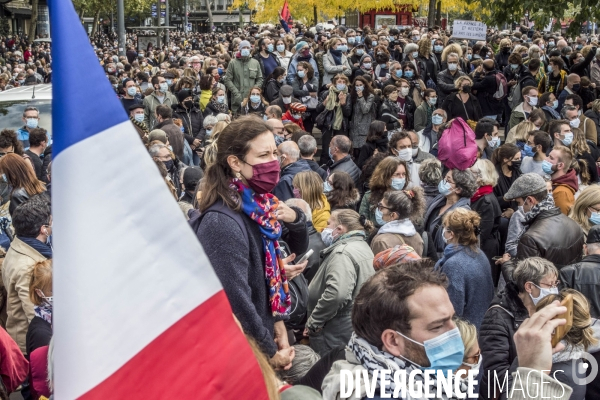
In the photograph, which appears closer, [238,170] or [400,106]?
[238,170]

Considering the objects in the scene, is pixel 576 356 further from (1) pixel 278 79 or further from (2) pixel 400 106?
(1) pixel 278 79

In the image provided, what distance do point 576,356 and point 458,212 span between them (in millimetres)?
1686

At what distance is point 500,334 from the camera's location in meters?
4.17

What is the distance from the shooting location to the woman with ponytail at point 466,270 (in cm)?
507

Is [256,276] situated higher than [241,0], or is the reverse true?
[241,0]

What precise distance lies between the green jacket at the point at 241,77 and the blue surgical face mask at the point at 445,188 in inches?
309

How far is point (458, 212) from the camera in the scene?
521 cm

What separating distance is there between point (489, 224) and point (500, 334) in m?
2.79

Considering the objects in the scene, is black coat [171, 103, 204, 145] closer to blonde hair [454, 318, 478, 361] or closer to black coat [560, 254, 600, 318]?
black coat [560, 254, 600, 318]

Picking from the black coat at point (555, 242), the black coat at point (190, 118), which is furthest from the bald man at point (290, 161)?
the black coat at point (190, 118)

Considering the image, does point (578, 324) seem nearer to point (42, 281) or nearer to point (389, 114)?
point (42, 281)

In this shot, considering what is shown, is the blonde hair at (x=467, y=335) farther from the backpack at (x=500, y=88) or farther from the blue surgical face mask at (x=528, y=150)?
the backpack at (x=500, y=88)

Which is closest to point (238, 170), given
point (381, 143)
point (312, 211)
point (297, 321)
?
point (297, 321)

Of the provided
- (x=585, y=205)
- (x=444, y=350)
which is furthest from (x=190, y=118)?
(x=444, y=350)
